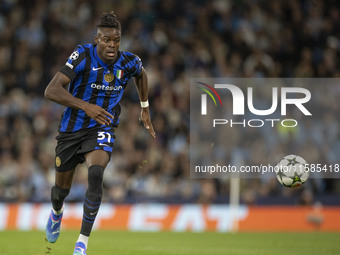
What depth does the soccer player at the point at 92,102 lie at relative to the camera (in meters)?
7.03

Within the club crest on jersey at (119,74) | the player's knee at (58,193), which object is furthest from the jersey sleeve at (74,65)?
the player's knee at (58,193)

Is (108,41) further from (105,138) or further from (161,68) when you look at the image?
(161,68)

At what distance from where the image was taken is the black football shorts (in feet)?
24.2

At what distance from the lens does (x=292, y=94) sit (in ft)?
52.6

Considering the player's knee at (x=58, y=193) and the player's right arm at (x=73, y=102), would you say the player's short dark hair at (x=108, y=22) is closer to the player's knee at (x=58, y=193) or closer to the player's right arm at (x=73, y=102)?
the player's right arm at (x=73, y=102)

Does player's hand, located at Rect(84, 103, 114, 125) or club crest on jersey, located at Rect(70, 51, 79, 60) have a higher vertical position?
club crest on jersey, located at Rect(70, 51, 79, 60)

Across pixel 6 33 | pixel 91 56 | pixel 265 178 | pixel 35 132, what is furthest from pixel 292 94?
pixel 91 56

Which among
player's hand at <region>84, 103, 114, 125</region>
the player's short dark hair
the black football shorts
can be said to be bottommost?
the black football shorts

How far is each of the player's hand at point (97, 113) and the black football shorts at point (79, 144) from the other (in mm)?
448

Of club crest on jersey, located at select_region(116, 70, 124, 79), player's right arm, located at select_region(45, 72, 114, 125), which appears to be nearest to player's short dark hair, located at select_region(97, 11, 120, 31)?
club crest on jersey, located at select_region(116, 70, 124, 79)

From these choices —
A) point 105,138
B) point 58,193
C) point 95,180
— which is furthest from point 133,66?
point 58,193

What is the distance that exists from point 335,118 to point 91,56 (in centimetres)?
948

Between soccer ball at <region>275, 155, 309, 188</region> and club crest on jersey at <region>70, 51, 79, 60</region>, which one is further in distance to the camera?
soccer ball at <region>275, 155, 309, 188</region>

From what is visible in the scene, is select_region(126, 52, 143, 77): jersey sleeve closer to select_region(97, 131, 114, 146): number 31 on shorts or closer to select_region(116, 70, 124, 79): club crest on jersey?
select_region(116, 70, 124, 79): club crest on jersey
